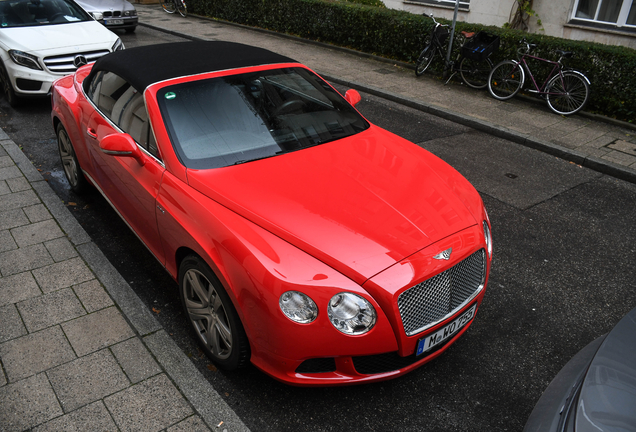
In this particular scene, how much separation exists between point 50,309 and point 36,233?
1.21m

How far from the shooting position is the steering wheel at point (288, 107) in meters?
3.69

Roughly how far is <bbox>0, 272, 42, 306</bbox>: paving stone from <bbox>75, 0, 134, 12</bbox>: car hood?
43.1 ft

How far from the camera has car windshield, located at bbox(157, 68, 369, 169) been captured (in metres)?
3.31

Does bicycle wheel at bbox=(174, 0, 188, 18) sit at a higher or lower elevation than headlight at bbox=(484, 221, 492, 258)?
higher

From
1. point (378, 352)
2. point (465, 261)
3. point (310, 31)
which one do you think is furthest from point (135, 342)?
point (310, 31)

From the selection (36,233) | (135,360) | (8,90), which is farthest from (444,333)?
(8,90)

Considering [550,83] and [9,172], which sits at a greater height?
[550,83]

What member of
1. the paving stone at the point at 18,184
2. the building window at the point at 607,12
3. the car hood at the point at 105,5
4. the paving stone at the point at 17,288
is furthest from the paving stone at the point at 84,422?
the car hood at the point at 105,5

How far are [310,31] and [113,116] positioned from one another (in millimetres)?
11067

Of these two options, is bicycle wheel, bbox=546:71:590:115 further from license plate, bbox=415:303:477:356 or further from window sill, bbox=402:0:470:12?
license plate, bbox=415:303:477:356

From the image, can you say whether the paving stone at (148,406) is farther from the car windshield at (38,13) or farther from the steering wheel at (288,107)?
the car windshield at (38,13)

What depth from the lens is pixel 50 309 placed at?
11.5 ft

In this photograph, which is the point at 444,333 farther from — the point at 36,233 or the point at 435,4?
the point at 435,4

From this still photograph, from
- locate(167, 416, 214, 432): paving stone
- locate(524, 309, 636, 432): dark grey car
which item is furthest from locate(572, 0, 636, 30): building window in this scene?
locate(167, 416, 214, 432): paving stone
